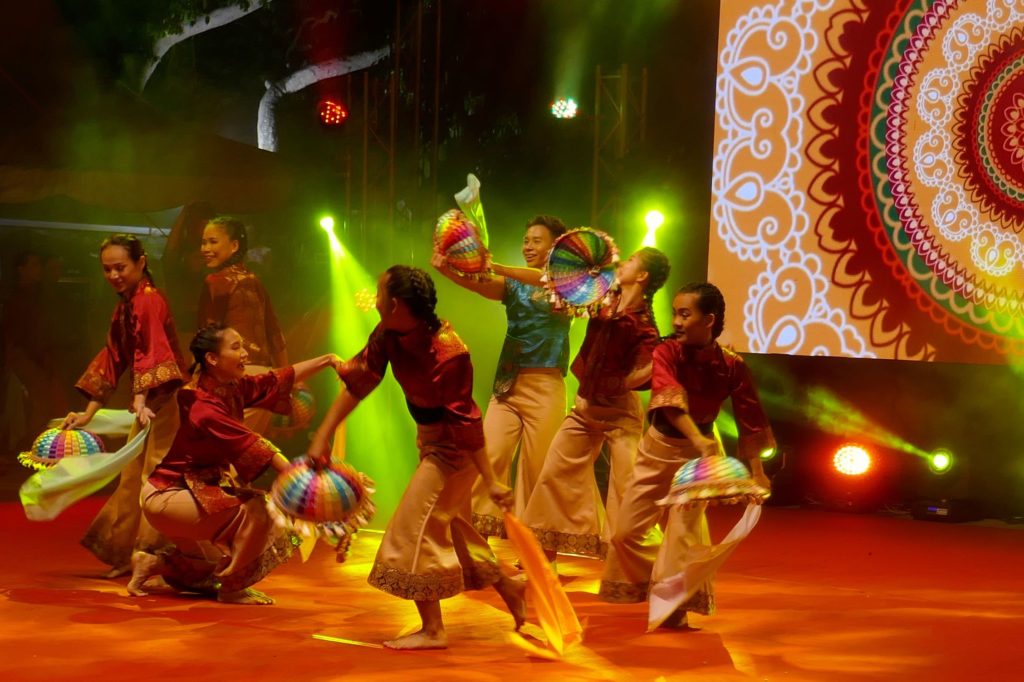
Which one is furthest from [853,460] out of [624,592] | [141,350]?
[141,350]

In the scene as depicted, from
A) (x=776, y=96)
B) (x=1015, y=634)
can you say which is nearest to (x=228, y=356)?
(x=1015, y=634)

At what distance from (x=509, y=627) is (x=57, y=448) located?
1.90m

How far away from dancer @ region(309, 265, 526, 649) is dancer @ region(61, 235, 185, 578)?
49.7 inches

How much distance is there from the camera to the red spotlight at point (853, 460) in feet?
25.7

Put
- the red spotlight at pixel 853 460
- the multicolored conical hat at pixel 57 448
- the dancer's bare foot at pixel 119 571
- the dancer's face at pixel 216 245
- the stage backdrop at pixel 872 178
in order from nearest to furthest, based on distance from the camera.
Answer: the multicolored conical hat at pixel 57 448 < the dancer's bare foot at pixel 119 571 < the dancer's face at pixel 216 245 < the stage backdrop at pixel 872 178 < the red spotlight at pixel 853 460

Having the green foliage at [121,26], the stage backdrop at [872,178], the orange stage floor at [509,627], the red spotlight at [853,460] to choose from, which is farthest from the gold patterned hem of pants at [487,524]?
the green foliage at [121,26]

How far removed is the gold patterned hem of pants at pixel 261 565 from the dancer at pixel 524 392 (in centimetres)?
108

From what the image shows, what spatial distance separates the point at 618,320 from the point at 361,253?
11.4ft

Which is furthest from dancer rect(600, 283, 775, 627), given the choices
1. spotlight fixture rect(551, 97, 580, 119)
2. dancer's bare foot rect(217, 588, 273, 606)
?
spotlight fixture rect(551, 97, 580, 119)

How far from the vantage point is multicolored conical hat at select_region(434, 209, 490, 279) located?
203 inches

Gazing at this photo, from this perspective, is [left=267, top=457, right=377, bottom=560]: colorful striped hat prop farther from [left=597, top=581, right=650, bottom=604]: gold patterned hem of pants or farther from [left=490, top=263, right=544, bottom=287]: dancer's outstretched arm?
[left=490, top=263, right=544, bottom=287]: dancer's outstretched arm

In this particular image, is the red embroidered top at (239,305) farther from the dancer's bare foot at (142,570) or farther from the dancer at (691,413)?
the dancer at (691,413)

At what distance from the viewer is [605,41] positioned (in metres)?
8.79

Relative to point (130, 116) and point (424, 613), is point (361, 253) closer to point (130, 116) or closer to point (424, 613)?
point (130, 116)
